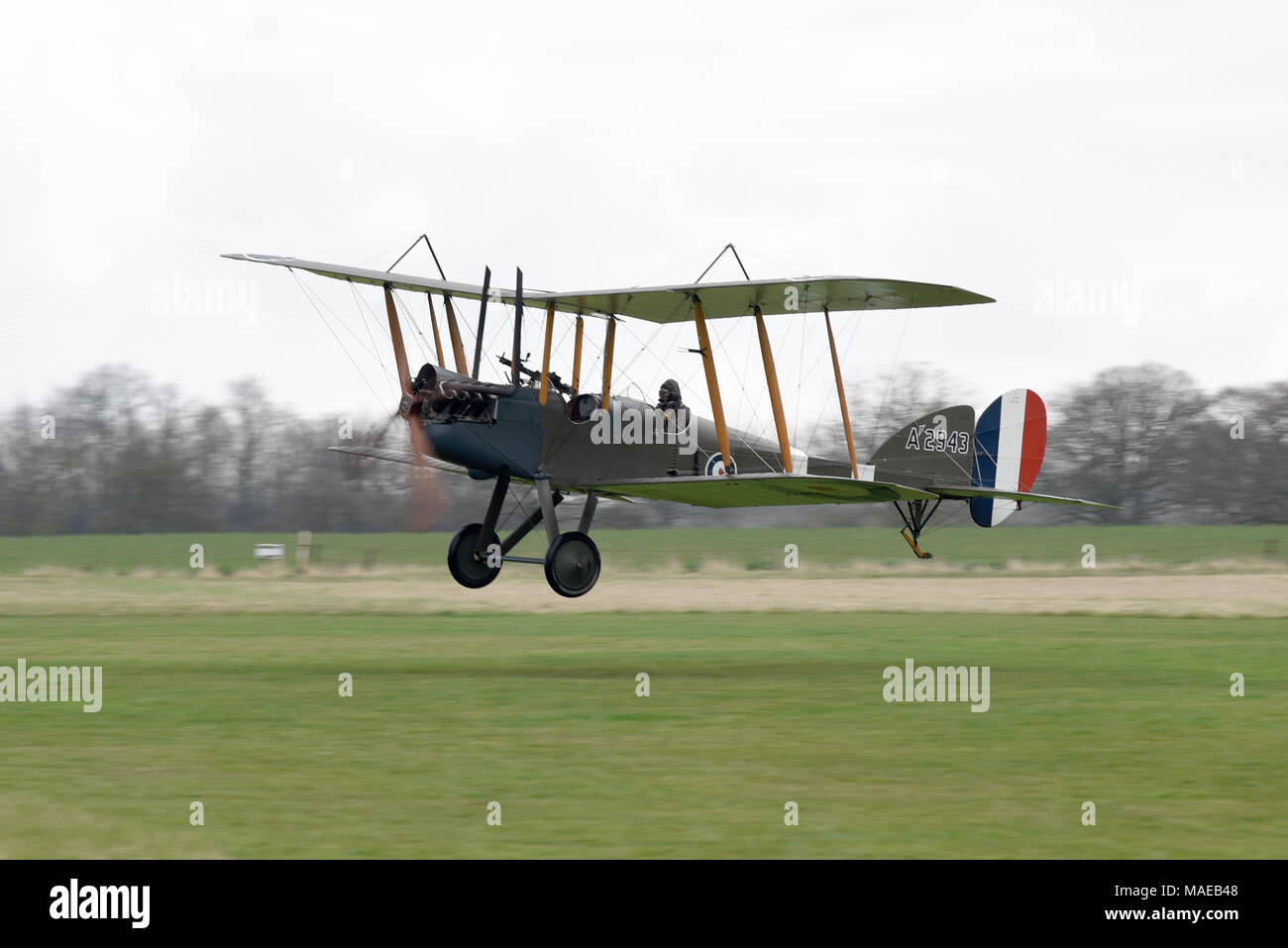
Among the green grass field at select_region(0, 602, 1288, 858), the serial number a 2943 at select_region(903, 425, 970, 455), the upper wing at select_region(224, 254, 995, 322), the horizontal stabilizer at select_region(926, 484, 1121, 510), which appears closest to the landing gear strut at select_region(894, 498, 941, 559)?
the horizontal stabilizer at select_region(926, 484, 1121, 510)

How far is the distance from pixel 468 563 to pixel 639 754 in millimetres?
6003

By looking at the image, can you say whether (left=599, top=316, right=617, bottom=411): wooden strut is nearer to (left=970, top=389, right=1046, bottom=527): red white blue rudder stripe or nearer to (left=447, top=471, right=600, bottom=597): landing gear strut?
(left=447, top=471, right=600, bottom=597): landing gear strut

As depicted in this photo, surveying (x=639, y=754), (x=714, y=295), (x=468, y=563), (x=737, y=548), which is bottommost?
(x=639, y=754)

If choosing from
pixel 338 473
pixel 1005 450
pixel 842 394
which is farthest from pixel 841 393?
pixel 338 473

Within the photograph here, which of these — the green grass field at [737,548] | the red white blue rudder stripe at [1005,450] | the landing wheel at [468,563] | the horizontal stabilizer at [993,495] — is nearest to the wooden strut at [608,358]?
the landing wheel at [468,563]

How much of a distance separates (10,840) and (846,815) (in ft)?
18.8

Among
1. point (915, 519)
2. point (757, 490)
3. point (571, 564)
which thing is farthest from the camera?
point (915, 519)

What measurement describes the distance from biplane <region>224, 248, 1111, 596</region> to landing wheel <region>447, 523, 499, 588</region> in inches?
0.7

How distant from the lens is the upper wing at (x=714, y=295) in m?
17.1

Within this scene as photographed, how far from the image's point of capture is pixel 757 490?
17.7 metres

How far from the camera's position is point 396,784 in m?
11.3

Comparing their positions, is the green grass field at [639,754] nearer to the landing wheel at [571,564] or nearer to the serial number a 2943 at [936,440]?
the landing wheel at [571,564]

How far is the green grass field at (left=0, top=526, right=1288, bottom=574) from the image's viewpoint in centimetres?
4484

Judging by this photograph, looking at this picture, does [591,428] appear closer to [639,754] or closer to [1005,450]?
[639,754]
